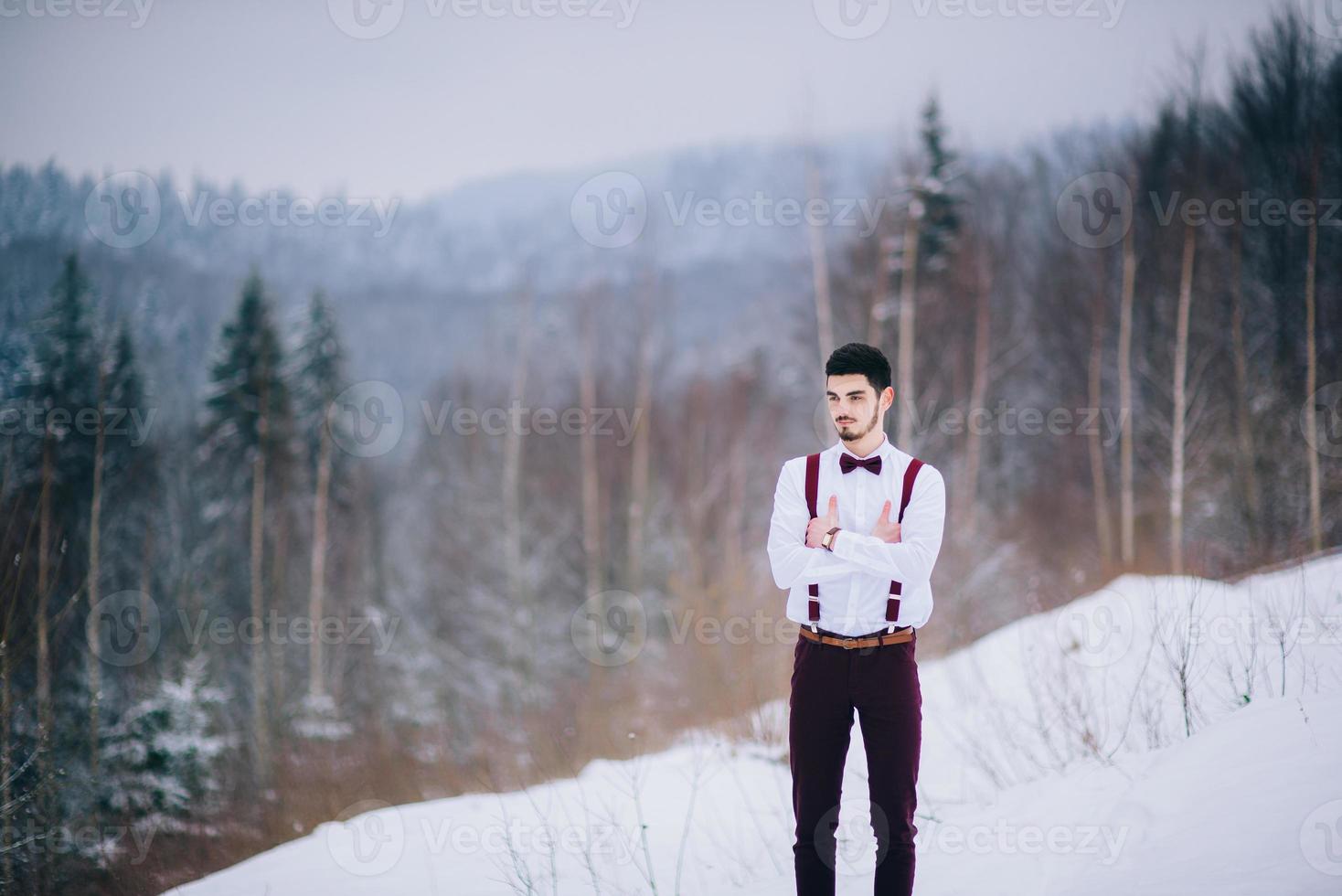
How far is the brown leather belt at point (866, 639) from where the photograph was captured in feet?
7.71

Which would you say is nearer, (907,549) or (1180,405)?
(907,549)

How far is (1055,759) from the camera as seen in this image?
426 cm

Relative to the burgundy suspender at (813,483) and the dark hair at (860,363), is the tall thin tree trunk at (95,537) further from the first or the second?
the dark hair at (860,363)

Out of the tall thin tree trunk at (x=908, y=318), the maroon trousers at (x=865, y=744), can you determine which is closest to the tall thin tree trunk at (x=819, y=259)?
the tall thin tree trunk at (x=908, y=318)

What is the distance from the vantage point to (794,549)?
7.93ft

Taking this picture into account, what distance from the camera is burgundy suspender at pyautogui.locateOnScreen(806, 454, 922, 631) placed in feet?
7.68

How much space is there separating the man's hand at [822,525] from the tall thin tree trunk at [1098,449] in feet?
47.1

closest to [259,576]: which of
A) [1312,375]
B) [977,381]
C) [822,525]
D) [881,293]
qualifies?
[881,293]

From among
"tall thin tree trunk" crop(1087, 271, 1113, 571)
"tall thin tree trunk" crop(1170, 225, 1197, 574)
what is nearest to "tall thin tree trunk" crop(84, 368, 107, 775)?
"tall thin tree trunk" crop(1087, 271, 1113, 571)

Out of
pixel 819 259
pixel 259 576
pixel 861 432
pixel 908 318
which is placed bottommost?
pixel 259 576

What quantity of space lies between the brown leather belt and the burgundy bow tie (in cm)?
60

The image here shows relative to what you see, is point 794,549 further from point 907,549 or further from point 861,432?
point 861,432

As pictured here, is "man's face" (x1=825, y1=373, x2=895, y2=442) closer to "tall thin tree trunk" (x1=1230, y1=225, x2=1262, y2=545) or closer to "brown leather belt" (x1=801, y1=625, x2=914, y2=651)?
"brown leather belt" (x1=801, y1=625, x2=914, y2=651)

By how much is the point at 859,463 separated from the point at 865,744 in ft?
3.34
